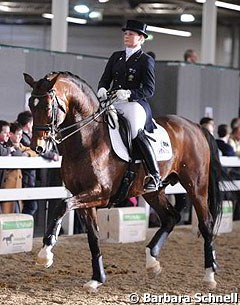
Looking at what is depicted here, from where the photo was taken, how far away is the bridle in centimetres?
661

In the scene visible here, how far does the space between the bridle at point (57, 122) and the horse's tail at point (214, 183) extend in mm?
1698

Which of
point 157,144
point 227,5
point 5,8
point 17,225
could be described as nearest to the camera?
point 157,144

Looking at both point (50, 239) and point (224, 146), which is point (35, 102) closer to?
point (50, 239)

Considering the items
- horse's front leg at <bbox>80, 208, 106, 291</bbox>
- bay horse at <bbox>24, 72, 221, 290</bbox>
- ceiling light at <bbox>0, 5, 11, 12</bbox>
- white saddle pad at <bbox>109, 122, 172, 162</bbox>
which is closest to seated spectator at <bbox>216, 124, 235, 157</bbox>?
bay horse at <bbox>24, 72, 221, 290</bbox>

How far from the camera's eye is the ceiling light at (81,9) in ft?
58.7

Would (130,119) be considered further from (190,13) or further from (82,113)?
(190,13)

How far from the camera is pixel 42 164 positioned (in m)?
10.1

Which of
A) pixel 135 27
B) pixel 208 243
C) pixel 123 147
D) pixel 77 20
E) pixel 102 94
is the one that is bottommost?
pixel 208 243

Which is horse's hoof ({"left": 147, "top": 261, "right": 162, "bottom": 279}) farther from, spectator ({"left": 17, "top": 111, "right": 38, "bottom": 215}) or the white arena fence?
spectator ({"left": 17, "top": 111, "right": 38, "bottom": 215})

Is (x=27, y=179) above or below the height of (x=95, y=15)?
below

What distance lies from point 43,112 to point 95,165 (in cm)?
72

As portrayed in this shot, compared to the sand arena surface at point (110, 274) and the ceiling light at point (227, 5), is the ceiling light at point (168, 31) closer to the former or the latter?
the ceiling light at point (227, 5)

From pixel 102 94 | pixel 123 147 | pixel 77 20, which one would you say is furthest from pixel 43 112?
pixel 77 20

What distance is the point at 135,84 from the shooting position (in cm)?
745
